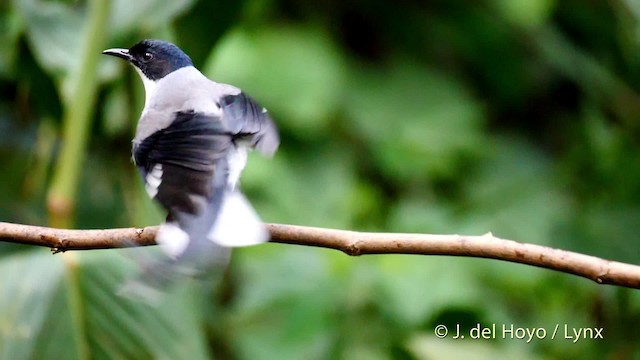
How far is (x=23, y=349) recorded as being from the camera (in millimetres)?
2098

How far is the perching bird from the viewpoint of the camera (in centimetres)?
130

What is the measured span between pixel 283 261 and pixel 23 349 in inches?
33.2

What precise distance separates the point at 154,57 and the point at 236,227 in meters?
0.54

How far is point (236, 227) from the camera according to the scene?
1.34 metres

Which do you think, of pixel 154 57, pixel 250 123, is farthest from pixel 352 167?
pixel 250 123

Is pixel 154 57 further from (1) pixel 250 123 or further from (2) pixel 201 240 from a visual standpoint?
(2) pixel 201 240

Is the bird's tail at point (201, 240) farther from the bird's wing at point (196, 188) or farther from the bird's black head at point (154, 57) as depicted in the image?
the bird's black head at point (154, 57)

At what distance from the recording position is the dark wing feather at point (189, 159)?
4.32 feet

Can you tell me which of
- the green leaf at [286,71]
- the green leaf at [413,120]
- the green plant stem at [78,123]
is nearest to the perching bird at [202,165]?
the green plant stem at [78,123]

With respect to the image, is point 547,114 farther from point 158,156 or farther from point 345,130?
point 158,156

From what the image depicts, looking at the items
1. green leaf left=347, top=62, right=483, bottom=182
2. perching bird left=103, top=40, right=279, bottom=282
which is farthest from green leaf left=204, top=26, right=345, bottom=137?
perching bird left=103, top=40, right=279, bottom=282

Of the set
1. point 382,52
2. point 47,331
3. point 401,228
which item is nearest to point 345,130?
point 382,52

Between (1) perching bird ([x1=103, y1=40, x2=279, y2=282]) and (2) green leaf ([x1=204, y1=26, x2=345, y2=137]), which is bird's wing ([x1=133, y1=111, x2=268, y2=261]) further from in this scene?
(2) green leaf ([x1=204, y1=26, x2=345, y2=137])

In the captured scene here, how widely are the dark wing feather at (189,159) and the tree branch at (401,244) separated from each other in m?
0.07
